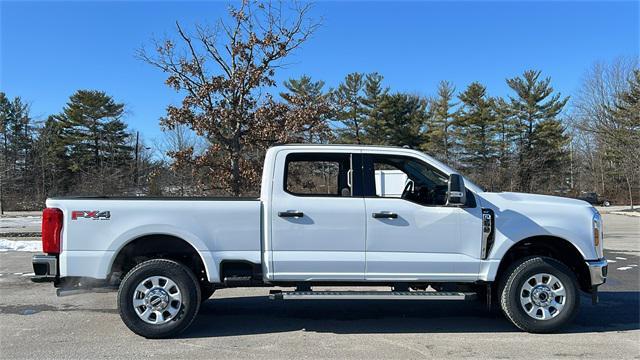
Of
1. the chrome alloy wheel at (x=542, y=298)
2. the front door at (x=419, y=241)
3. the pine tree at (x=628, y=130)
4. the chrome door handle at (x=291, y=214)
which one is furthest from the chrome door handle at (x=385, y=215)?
the pine tree at (x=628, y=130)

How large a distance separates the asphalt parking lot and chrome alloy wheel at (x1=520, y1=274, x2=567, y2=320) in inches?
10.0

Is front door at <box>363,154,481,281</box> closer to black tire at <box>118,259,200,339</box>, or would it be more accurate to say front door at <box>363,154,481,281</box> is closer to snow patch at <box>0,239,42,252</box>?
black tire at <box>118,259,200,339</box>

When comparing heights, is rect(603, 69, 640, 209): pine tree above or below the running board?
above

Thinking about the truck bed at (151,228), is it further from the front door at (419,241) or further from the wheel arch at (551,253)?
the wheel arch at (551,253)

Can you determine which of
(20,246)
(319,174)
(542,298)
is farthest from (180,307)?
(20,246)

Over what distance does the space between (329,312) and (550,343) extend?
2654mm

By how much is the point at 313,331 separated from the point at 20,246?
1142cm

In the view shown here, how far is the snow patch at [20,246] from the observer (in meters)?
13.8

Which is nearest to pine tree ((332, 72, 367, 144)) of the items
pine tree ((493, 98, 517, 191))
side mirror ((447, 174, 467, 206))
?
pine tree ((493, 98, 517, 191))

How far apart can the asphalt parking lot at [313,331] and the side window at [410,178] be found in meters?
1.51

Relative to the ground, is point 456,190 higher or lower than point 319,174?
lower

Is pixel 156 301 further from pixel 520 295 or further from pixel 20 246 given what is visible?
pixel 20 246

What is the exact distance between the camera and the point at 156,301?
5469 millimetres

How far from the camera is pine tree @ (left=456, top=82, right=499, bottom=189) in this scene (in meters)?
52.9
